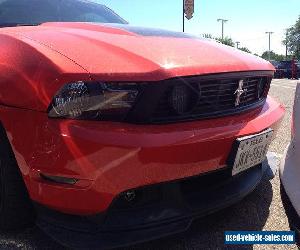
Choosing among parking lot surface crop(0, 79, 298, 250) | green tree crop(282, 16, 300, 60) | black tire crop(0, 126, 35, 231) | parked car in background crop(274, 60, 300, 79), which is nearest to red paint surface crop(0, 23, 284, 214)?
black tire crop(0, 126, 35, 231)

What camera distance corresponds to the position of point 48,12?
3643 mm

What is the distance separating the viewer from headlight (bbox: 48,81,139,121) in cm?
195

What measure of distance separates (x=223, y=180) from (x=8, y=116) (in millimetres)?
1215

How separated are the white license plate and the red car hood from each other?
393 millimetres

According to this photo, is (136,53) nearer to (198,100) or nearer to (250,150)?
(198,100)

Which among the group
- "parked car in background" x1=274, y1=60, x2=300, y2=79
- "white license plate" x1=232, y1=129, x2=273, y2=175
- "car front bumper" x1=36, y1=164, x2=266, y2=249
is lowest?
A: "parked car in background" x1=274, y1=60, x2=300, y2=79

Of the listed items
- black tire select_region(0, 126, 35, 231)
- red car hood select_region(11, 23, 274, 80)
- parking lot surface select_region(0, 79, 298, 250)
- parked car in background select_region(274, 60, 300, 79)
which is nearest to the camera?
red car hood select_region(11, 23, 274, 80)

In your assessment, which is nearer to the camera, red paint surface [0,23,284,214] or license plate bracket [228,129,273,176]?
red paint surface [0,23,284,214]

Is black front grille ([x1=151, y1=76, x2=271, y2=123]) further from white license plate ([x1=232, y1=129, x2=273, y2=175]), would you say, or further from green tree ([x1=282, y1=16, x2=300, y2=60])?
green tree ([x1=282, y1=16, x2=300, y2=60])

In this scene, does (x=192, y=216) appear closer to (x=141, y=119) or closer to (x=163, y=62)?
(x=141, y=119)

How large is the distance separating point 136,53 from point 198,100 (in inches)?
15.7

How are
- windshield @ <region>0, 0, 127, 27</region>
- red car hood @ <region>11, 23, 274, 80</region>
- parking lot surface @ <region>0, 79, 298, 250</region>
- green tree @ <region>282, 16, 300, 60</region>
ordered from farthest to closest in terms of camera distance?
green tree @ <region>282, 16, 300, 60</region> < windshield @ <region>0, 0, 127, 27</region> < parking lot surface @ <region>0, 79, 298, 250</region> < red car hood @ <region>11, 23, 274, 80</region>

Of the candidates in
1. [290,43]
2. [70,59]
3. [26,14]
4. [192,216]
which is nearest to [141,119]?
[70,59]

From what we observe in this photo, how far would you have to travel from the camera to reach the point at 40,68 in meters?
2.00
